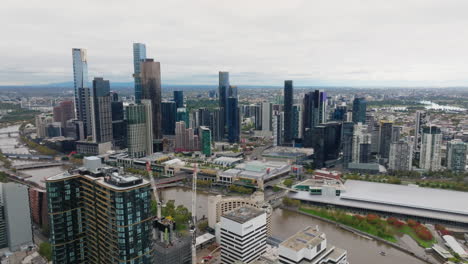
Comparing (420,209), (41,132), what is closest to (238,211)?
(420,209)

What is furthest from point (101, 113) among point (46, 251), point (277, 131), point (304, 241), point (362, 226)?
point (304, 241)

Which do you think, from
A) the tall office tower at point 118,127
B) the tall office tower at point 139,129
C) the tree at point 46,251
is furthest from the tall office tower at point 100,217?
the tall office tower at point 118,127

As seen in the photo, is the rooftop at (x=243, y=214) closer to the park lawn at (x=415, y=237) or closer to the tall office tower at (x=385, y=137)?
the park lawn at (x=415, y=237)

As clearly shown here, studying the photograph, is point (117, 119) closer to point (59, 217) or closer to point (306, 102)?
point (306, 102)

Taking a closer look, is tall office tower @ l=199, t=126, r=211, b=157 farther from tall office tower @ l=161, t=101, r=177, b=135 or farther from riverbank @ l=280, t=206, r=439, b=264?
riverbank @ l=280, t=206, r=439, b=264

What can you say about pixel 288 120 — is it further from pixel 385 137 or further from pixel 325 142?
pixel 385 137

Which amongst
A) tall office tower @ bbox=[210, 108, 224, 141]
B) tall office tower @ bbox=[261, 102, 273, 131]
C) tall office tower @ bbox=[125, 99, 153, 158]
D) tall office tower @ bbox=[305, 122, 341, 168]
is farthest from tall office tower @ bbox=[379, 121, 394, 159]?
tall office tower @ bbox=[125, 99, 153, 158]
